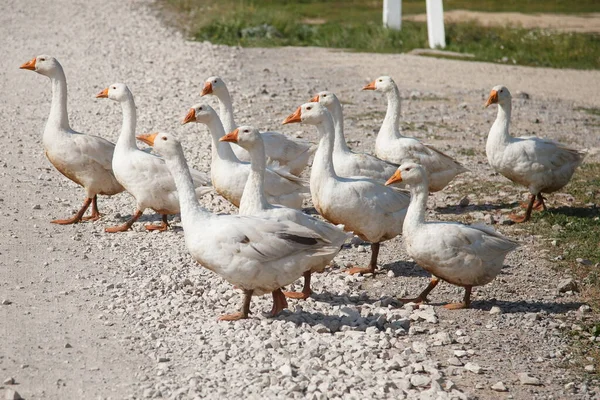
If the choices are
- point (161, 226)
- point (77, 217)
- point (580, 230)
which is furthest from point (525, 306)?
point (77, 217)

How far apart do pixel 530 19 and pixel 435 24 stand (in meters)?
6.19

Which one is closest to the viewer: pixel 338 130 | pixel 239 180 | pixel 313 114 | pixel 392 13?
pixel 313 114

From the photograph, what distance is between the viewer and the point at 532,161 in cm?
1071

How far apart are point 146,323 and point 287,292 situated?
1.47m

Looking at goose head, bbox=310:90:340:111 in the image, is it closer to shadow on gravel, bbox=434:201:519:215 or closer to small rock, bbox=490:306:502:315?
shadow on gravel, bbox=434:201:519:215

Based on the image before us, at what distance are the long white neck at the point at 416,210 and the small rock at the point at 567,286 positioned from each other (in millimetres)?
1498

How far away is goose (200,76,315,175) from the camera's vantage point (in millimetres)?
10688

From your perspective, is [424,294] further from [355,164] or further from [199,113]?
[199,113]

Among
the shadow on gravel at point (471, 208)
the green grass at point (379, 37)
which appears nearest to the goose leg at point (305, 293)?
the shadow on gravel at point (471, 208)

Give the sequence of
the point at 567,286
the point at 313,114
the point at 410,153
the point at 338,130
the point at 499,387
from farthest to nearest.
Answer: the point at 410,153, the point at 338,130, the point at 313,114, the point at 567,286, the point at 499,387

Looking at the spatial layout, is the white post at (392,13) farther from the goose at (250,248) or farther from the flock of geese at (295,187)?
the goose at (250,248)

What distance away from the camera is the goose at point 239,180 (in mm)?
9367

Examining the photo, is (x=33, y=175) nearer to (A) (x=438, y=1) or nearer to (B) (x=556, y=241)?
(B) (x=556, y=241)

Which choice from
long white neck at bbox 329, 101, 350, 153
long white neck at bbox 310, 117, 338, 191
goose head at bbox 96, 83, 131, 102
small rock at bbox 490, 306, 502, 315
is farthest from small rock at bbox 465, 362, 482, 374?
goose head at bbox 96, 83, 131, 102
